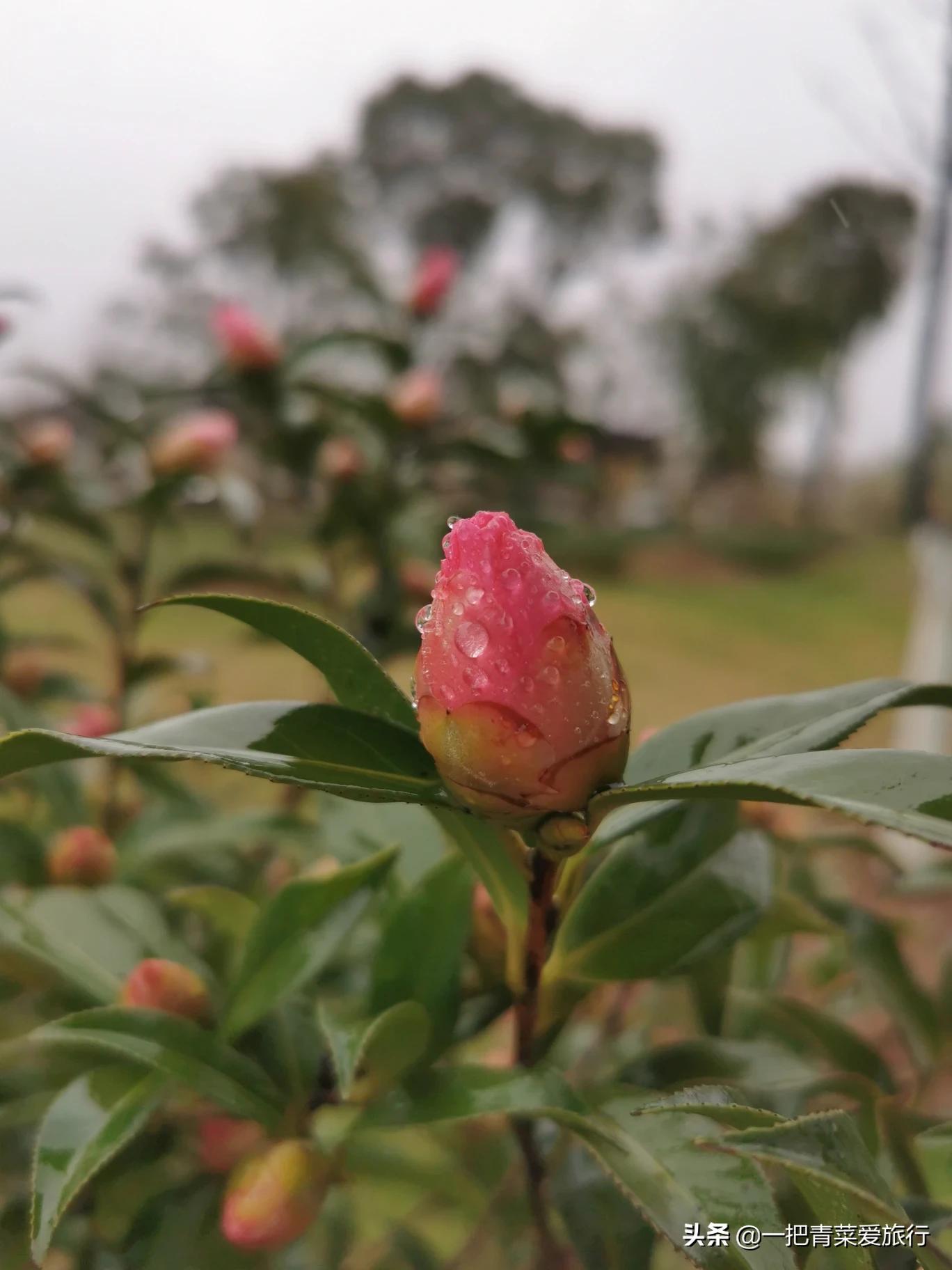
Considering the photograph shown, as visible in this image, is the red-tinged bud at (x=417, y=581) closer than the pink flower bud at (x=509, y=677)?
No

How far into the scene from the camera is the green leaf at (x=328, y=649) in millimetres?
A: 211

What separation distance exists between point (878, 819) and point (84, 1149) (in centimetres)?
22

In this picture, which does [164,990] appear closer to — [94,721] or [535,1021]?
[535,1021]

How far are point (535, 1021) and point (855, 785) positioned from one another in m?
0.15

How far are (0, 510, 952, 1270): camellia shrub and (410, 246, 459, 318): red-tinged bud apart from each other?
1.54 feet

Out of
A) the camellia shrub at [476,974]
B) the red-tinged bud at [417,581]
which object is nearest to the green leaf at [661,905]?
the camellia shrub at [476,974]

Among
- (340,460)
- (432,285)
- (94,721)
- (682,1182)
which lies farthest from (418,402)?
(682,1182)

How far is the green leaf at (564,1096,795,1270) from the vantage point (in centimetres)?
21

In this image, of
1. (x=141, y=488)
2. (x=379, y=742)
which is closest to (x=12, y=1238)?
(x=379, y=742)

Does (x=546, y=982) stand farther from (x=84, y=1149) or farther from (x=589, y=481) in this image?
(x=589, y=481)

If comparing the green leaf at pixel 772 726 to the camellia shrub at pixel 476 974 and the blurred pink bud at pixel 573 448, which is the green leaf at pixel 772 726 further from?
the blurred pink bud at pixel 573 448

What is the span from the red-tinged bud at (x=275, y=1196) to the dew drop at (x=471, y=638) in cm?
18

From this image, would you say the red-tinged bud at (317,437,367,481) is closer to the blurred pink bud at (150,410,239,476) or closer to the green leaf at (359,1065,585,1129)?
the blurred pink bud at (150,410,239,476)

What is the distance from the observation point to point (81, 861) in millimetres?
424
